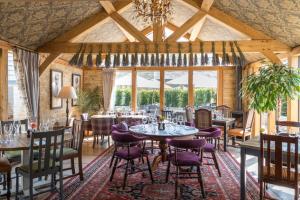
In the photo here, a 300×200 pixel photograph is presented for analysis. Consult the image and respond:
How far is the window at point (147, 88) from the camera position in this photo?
935 centimetres

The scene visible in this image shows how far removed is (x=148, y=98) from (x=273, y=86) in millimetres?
5594

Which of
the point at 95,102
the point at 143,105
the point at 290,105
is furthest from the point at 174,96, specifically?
the point at 290,105

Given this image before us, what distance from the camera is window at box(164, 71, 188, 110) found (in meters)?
9.20

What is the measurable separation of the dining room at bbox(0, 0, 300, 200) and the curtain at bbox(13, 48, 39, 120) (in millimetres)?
24

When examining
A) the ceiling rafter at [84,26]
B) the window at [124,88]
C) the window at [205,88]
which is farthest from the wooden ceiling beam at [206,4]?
the window at [124,88]

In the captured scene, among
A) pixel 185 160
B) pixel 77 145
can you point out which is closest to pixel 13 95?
pixel 77 145

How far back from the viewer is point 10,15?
465 cm

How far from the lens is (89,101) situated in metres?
9.01

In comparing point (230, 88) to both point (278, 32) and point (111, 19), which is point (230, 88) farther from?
point (111, 19)

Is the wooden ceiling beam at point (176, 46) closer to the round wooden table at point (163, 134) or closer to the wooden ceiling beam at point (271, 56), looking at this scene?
the wooden ceiling beam at point (271, 56)

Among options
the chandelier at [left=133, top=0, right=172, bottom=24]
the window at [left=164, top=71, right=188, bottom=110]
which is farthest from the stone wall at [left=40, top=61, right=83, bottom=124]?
the chandelier at [left=133, top=0, right=172, bottom=24]

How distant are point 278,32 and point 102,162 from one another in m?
4.53

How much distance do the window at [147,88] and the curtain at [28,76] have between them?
3.87 m

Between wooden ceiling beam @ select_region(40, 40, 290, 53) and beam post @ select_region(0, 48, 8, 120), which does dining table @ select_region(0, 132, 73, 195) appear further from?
wooden ceiling beam @ select_region(40, 40, 290, 53)
